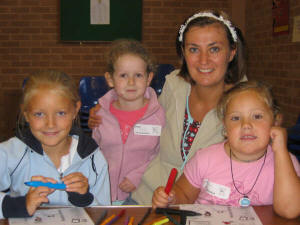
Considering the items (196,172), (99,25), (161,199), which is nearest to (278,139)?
(196,172)

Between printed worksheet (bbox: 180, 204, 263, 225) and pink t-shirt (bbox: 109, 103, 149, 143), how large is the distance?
1.00m

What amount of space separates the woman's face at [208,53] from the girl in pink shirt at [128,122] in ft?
1.14

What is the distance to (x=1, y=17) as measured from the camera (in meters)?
5.27

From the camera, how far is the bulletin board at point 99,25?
17.2ft

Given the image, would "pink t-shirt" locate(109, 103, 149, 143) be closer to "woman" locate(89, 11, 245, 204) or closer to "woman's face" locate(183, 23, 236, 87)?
"woman" locate(89, 11, 245, 204)

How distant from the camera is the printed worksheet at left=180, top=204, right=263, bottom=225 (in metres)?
1.12

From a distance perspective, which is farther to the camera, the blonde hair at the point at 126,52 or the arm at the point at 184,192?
the blonde hair at the point at 126,52

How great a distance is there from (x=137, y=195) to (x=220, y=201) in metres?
0.73

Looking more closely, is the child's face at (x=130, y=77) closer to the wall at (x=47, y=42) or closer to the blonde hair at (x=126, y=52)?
the blonde hair at (x=126, y=52)

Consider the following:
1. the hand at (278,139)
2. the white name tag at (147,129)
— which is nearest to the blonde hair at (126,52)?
the white name tag at (147,129)

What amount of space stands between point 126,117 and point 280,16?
9.48 feet

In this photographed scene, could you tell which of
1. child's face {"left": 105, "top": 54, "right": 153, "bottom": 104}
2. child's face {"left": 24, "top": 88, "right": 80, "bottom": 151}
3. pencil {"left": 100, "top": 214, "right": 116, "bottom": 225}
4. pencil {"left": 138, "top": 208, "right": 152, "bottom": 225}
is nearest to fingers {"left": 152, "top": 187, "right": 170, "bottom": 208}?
pencil {"left": 138, "top": 208, "right": 152, "bottom": 225}

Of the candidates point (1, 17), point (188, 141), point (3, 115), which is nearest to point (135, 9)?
→ point (1, 17)

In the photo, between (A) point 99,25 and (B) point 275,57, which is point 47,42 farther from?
(B) point 275,57
